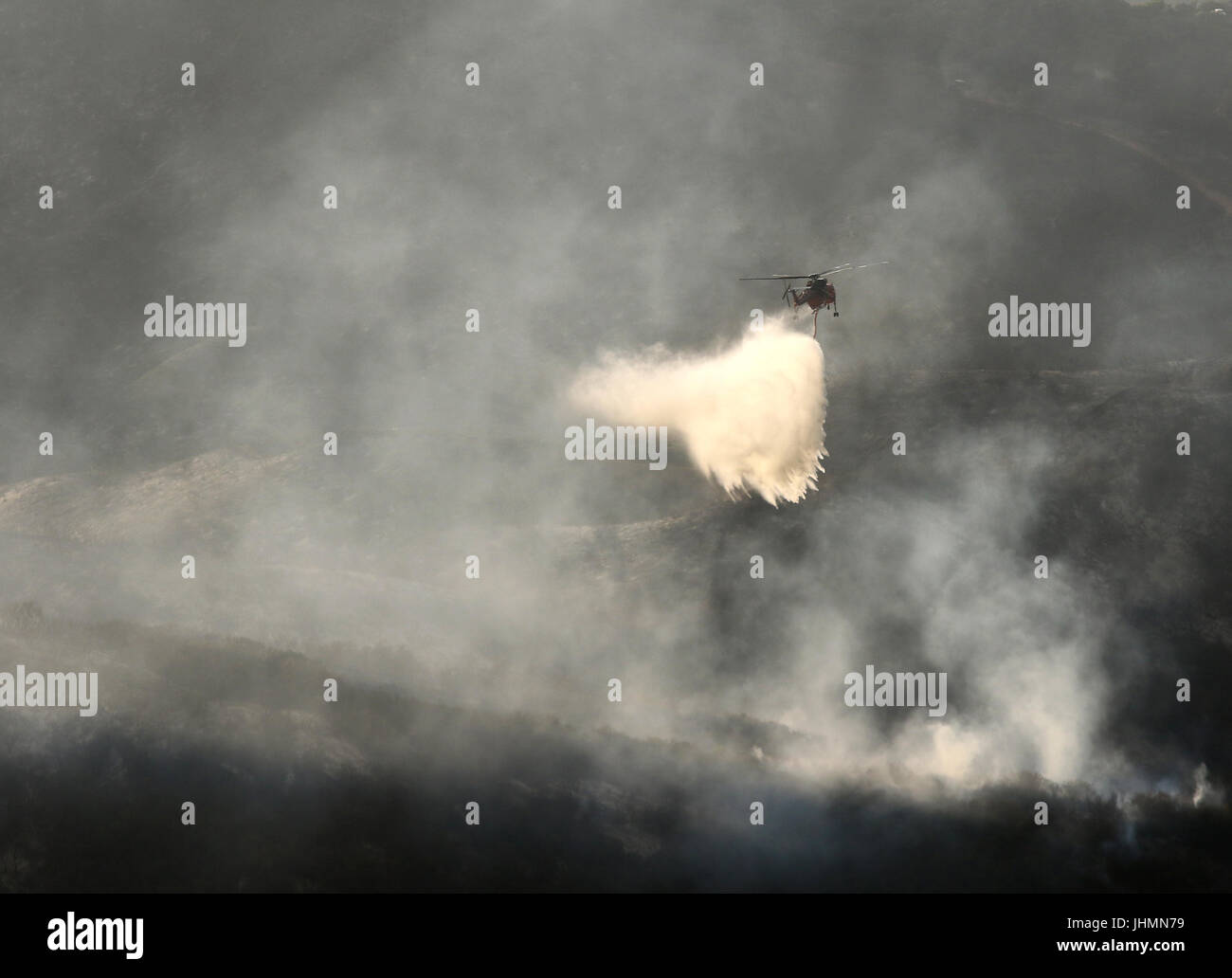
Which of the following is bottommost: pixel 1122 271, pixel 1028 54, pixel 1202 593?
pixel 1202 593

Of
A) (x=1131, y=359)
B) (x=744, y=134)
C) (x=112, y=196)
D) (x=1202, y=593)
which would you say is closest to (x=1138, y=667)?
(x=1202, y=593)

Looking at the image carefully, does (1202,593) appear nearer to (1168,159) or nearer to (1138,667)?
(1138,667)

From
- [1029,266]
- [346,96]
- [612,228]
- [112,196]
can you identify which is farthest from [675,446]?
[112,196]

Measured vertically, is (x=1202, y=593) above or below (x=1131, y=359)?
below

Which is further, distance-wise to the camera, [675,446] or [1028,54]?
[1028,54]
